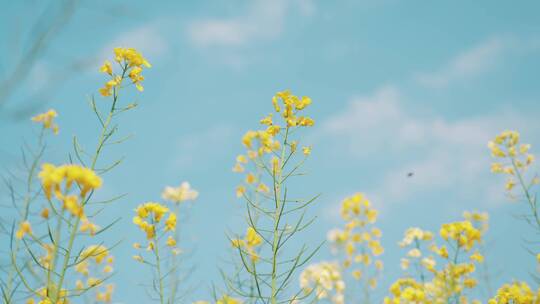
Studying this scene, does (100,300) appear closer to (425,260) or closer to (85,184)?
(425,260)

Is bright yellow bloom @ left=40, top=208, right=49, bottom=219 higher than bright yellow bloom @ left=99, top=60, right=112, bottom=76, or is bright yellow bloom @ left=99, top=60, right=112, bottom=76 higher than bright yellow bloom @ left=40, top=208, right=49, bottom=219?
bright yellow bloom @ left=99, top=60, right=112, bottom=76

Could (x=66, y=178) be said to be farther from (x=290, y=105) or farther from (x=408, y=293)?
(x=408, y=293)

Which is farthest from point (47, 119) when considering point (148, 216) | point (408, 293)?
point (408, 293)

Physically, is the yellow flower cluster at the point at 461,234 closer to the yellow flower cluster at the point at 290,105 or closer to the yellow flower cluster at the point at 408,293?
the yellow flower cluster at the point at 408,293

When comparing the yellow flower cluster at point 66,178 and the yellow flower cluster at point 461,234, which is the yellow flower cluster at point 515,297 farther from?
the yellow flower cluster at point 66,178

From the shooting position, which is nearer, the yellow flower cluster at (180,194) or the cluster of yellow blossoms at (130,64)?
the cluster of yellow blossoms at (130,64)

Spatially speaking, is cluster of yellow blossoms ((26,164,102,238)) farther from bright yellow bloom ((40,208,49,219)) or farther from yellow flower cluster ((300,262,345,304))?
yellow flower cluster ((300,262,345,304))

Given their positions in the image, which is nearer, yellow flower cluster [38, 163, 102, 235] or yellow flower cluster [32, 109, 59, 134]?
yellow flower cluster [38, 163, 102, 235]

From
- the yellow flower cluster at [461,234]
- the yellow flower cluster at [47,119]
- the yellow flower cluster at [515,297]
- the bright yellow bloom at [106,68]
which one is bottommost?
the yellow flower cluster at [515,297]

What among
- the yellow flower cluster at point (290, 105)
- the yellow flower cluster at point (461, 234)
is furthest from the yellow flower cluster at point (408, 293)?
the yellow flower cluster at point (290, 105)

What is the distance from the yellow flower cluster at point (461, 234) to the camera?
4.27 meters

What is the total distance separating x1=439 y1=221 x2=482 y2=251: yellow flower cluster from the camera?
4270 millimetres

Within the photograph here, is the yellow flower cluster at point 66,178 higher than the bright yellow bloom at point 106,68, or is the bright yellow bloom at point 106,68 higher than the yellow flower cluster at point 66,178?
the bright yellow bloom at point 106,68

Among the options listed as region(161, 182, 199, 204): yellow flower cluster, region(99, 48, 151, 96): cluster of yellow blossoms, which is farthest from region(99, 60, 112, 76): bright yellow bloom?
region(161, 182, 199, 204): yellow flower cluster
